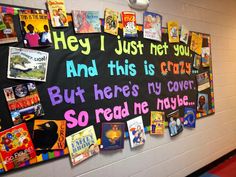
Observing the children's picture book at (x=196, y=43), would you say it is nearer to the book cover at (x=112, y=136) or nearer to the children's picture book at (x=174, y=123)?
the children's picture book at (x=174, y=123)

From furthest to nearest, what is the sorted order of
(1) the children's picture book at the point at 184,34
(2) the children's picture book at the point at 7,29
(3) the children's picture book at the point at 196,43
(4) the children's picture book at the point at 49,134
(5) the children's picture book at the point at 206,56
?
(5) the children's picture book at the point at 206,56
(3) the children's picture book at the point at 196,43
(1) the children's picture book at the point at 184,34
(4) the children's picture book at the point at 49,134
(2) the children's picture book at the point at 7,29

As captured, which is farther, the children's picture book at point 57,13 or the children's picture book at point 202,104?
the children's picture book at point 202,104

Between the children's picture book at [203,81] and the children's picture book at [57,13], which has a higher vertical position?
the children's picture book at [57,13]

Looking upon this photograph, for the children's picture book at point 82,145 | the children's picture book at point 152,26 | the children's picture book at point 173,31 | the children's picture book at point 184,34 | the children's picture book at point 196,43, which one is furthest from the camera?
the children's picture book at point 196,43

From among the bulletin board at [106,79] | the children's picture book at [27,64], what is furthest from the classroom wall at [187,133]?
the children's picture book at [27,64]

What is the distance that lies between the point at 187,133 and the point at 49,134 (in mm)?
1460

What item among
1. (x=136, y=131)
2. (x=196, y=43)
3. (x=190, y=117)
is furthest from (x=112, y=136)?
(x=196, y=43)

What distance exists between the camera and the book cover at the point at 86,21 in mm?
1442

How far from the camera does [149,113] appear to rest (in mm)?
1847

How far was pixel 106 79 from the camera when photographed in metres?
1.60

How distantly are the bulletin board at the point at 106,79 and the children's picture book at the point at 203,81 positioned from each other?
17 cm

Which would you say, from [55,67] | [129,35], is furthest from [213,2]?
[55,67]

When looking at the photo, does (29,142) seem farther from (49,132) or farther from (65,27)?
(65,27)

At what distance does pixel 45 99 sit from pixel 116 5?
0.88 metres
